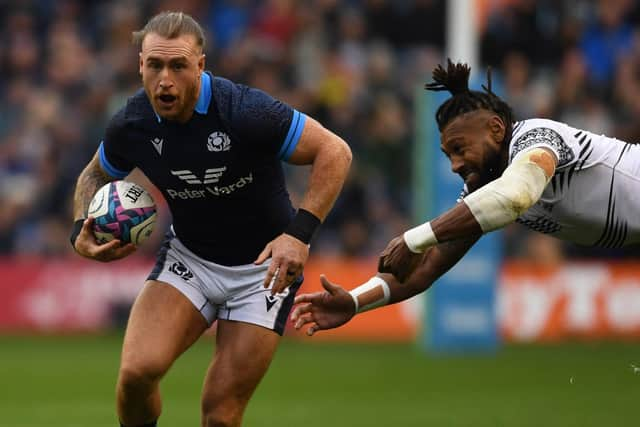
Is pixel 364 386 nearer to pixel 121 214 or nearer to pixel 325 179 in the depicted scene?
pixel 121 214

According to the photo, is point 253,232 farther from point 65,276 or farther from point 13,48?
point 13,48

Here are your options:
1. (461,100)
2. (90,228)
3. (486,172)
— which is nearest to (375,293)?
(486,172)

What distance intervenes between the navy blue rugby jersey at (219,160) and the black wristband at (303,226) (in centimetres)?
38

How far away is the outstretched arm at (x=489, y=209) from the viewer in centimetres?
624

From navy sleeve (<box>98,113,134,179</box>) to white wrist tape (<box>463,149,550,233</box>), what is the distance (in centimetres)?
213

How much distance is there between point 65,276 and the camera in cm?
1762

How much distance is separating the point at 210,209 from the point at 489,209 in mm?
1829

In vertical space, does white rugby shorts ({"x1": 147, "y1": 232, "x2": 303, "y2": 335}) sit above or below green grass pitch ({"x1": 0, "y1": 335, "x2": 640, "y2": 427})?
above

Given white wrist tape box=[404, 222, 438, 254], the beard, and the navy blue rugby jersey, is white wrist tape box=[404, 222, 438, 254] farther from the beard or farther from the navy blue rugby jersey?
the navy blue rugby jersey

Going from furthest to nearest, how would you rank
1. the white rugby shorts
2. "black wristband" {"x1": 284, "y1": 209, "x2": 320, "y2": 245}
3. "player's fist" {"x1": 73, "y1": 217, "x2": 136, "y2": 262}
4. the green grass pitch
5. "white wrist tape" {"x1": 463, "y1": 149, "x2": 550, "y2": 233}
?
1. the green grass pitch
2. the white rugby shorts
3. "player's fist" {"x1": 73, "y1": 217, "x2": 136, "y2": 262}
4. "black wristband" {"x1": 284, "y1": 209, "x2": 320, "y2": 245}
5. "white wrist tape" {"x1": 463, "y1": 149, "x2": 550, "y2": 233}

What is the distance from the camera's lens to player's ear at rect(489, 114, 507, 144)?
22.4 feet

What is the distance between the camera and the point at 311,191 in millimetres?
7090

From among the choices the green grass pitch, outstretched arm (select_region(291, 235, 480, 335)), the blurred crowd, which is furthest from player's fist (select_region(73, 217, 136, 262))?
the blurred crowd

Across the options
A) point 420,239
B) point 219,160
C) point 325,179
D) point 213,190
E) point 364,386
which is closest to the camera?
point 420,239
